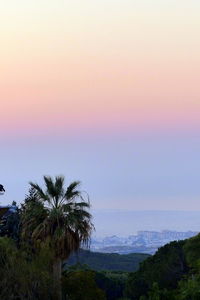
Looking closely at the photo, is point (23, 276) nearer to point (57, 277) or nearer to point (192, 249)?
point (57, 277)

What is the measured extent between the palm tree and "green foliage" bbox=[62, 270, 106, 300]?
194 cm

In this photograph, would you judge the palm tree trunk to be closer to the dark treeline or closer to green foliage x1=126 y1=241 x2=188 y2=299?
the dark treeline

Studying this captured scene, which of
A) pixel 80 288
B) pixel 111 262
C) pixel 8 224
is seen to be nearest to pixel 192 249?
pixel 8 224

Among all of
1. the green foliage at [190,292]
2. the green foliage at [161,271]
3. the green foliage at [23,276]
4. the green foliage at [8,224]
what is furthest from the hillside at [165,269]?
the green foliage at [23,276]

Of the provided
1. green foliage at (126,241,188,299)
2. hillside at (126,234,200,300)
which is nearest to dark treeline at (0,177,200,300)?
hillside at (126,234,200,300)

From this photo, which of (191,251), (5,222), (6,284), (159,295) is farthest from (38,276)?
(191,251)

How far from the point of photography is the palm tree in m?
36.8

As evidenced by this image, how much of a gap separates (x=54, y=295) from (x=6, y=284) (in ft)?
9.62

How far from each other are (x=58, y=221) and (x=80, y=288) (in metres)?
4.24

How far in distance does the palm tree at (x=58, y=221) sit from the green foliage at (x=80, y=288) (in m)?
1.94

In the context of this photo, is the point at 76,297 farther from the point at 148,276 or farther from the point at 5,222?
the point at 148,276

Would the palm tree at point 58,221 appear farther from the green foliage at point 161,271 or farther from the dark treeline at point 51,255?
the green foliage at point 161,271

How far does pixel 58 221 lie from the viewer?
37.3 m

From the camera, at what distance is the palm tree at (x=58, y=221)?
36781 mm
